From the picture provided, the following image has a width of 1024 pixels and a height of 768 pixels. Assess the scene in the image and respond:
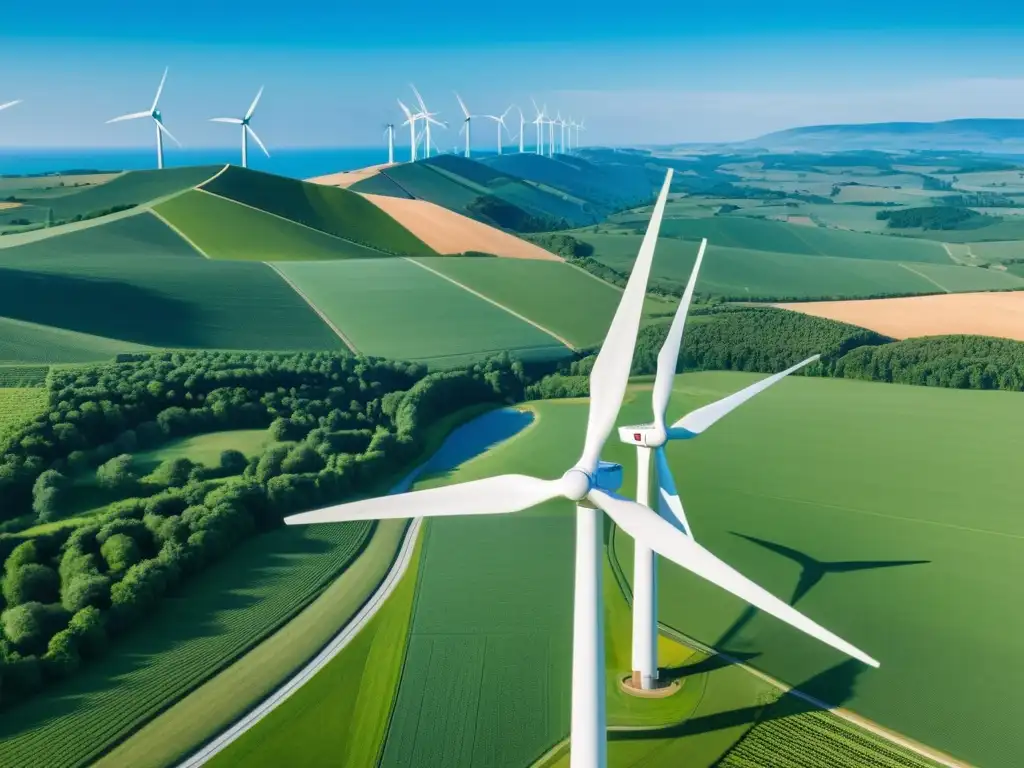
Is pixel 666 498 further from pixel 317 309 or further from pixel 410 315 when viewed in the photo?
pixel 317 309

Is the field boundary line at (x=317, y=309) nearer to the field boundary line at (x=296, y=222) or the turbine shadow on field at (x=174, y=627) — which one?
the field boundary line at (x=296, y=222)

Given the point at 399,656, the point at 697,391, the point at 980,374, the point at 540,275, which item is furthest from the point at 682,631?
the point at 540,275

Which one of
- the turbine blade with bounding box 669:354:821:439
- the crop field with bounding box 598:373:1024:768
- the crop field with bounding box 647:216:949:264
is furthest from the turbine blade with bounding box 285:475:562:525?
the crop field with bounding box 647:216:949:264

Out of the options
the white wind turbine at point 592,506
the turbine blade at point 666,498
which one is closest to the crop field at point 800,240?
the turbine blade at point 666,498

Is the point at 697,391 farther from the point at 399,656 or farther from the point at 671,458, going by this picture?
the point at 399,656

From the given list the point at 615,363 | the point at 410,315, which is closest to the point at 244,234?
the point at 410,315

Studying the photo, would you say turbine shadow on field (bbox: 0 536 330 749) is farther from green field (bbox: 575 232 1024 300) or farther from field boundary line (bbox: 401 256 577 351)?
green field (bbox: 575 232 1024 300)
